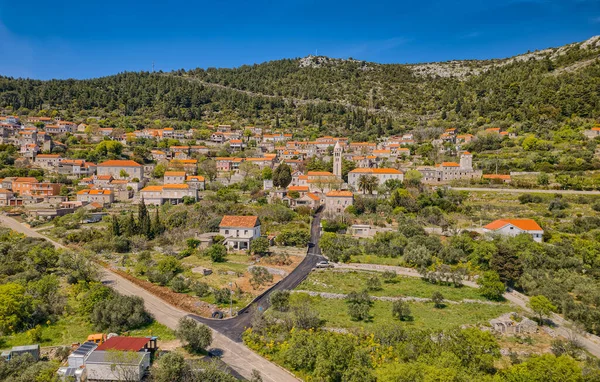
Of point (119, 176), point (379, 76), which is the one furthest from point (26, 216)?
point (379, 76)

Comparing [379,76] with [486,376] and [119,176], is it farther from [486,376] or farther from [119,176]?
[486,376]

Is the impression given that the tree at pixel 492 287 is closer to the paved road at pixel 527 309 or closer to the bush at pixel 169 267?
the paved road at pixel 527 309

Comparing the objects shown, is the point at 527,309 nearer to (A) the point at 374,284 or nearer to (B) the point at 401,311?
(B) the point at 401,311

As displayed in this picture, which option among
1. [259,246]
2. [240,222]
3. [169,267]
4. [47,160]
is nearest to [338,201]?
[240,222]

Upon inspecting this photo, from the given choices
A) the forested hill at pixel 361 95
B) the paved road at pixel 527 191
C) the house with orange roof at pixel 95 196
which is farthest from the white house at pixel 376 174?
the house with orange roof at pixel 95 196

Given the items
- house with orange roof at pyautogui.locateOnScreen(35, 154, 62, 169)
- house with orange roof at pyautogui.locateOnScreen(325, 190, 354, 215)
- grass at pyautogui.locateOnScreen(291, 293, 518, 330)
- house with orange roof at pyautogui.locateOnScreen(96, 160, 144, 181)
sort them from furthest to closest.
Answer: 1. house with orange roof at pyautogui.locateOnScreen(35, 154, 62, 169)
2. house with orange roof at pyautogui.locateOnScreen(96, 160, 144, 181)
3. house with orange roof at pyautogui.locateOnScreen(325, 190, 354, 215)
4. grass at pyautogui.locateOnScreen(291, 293, 518, 330)

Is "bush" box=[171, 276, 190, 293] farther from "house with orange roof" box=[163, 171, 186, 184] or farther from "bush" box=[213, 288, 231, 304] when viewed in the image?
"house with orange roof" box=[163, 171, 186, 184]

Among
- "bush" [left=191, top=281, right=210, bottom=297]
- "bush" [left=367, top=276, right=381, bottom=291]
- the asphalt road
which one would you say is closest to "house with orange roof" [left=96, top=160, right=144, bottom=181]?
the asphalt road
